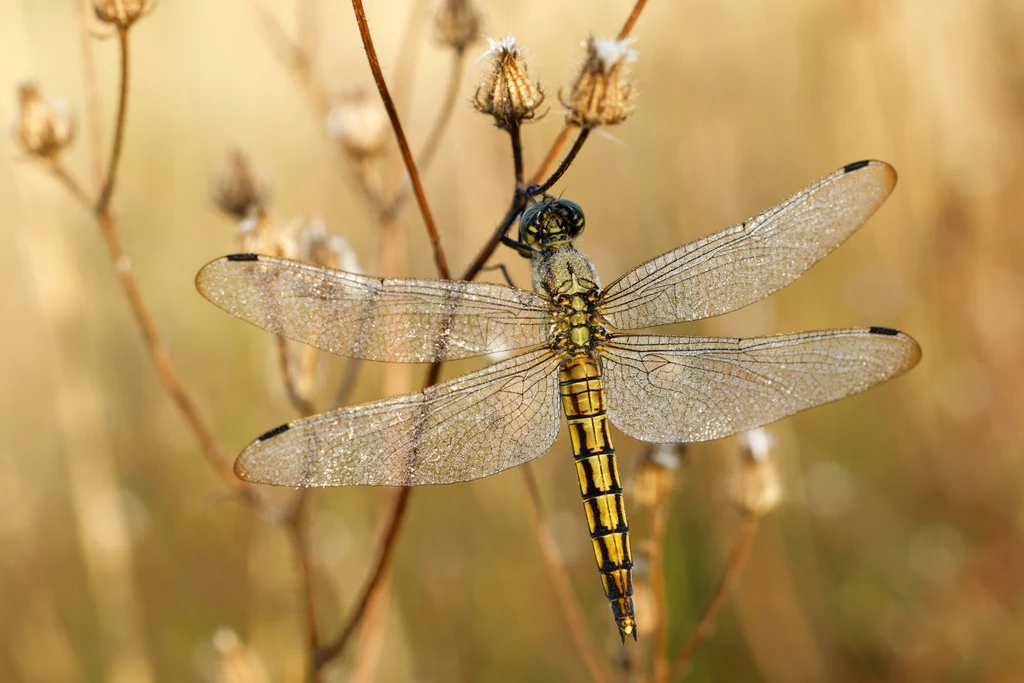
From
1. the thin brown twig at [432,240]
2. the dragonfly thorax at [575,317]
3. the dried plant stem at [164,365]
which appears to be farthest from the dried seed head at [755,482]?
the dried plant stem at [164,365]

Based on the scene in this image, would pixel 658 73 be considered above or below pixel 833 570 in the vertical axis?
above

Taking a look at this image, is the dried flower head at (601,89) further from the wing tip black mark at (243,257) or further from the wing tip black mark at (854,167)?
the wing tip black mark at (243,257)

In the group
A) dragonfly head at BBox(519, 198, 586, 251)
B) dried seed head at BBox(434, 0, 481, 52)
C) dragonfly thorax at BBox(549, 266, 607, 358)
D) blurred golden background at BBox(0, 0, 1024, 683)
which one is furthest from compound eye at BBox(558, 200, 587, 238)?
blurred golden background at BBox(0, 0, 1024, 683)

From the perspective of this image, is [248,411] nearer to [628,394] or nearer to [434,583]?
[434,583]

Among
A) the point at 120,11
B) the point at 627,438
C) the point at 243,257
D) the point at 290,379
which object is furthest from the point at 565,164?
the point at 627,438

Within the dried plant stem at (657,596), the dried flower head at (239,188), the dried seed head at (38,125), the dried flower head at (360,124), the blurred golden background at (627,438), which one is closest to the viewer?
the dried plant stem at (657,596)

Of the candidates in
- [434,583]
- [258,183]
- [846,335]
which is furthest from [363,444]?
[434,583]

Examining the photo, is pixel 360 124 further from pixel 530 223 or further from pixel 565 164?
pixel 565 164
